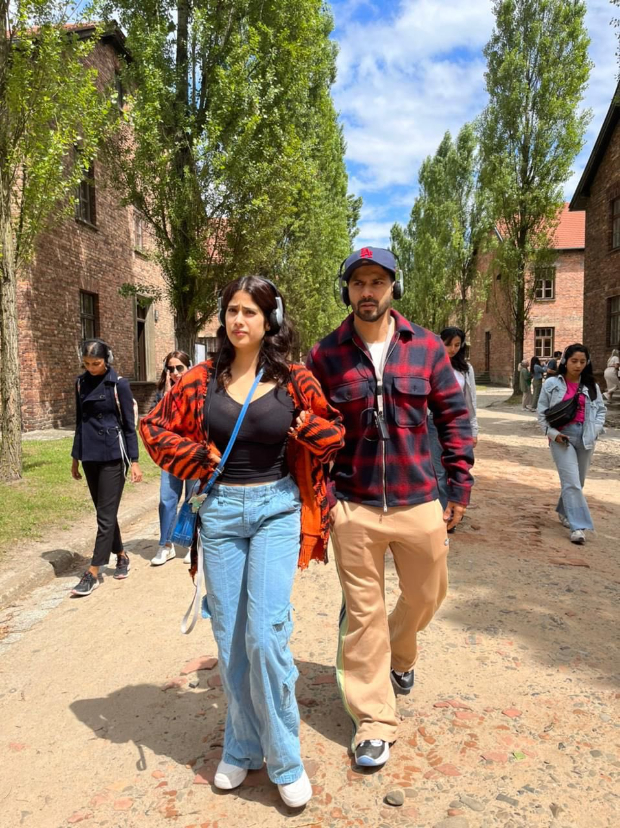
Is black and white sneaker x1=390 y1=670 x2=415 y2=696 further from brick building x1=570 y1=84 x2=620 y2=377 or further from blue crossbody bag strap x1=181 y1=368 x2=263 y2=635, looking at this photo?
brick building x1=570 y1=84 x2=620 y2=377

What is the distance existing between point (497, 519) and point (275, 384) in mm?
5027

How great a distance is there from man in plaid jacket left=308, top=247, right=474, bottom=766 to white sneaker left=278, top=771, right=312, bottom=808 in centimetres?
33

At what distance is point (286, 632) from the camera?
2.38 m

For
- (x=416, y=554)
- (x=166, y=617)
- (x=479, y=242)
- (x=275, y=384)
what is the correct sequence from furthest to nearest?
(x=479, y=242) < (x=166, y=617) < (x=416, y=554) < (x=275, y=384)

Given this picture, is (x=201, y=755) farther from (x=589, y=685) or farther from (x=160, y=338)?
(x=160, y=338)

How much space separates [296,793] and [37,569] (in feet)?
12.1

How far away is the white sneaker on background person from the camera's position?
5543 mm

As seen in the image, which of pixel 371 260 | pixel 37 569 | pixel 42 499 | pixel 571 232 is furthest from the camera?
pixel 571 232

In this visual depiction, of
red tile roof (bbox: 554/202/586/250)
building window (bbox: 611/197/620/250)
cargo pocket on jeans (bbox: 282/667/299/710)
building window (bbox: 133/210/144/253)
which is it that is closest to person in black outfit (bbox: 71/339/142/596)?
cargo pocket on jeans (bbox: 282/667/299/710)

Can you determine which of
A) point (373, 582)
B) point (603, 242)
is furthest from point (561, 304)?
point (373, 582)

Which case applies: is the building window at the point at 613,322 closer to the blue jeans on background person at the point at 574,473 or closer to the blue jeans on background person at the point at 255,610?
the blue jeans on background person at the point at 574,473

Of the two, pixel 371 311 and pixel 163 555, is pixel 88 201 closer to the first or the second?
pixel 163 555

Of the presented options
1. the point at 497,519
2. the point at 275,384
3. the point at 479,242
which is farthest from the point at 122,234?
the point at 479,242

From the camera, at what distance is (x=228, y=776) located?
245 centimetres
